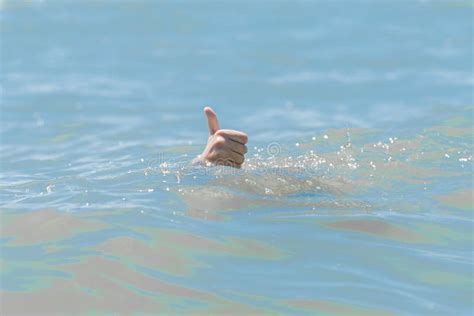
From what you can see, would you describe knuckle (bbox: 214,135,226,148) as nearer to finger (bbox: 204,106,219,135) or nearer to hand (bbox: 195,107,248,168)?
hand (bbox: 195,107,248,168)

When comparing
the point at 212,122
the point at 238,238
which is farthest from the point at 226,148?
the point at 238,238

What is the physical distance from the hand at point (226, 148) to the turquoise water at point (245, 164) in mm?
117

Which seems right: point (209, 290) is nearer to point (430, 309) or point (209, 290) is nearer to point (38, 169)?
point (430, 309)

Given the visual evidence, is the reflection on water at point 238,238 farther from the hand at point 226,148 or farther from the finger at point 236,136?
the finger at point 236,136

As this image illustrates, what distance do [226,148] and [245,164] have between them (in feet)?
2.25

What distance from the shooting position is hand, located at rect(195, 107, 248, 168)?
4.86 m

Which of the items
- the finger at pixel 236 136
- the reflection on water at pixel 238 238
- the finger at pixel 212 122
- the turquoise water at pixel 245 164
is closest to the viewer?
the reflection on water at pixel 238 238

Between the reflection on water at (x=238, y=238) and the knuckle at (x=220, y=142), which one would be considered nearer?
the reflection on water at (x=238, y=238)

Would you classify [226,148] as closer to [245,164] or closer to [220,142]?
[220,142]

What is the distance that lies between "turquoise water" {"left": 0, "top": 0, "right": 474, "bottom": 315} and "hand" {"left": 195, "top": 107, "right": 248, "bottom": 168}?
117 mm

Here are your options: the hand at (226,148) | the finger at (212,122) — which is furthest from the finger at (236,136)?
the finger at (212,122)

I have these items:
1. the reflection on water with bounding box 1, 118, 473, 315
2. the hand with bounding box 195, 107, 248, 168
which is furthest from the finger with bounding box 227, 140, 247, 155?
the reflection on water with bounding box 1, 118, 473, 315

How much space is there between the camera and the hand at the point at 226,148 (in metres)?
4.86

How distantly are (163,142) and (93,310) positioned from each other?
3405 mm
